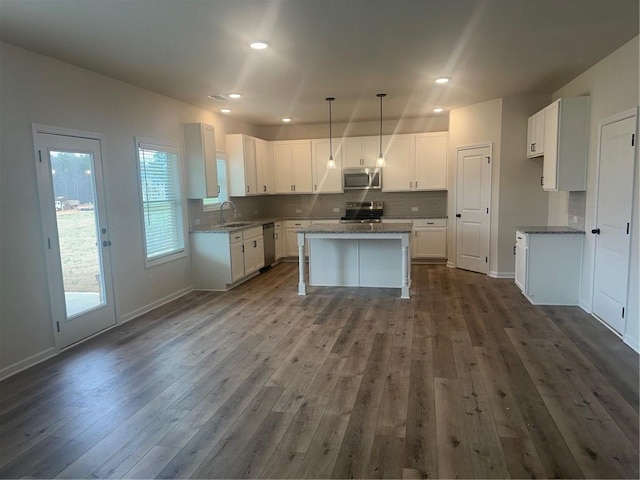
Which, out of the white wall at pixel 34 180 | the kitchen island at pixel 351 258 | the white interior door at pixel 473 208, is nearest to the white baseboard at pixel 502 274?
the white interior door at pixel 473 208

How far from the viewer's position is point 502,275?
6402 mm

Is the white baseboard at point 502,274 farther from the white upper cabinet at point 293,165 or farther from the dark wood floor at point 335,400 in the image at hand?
the white upper cabinet at point 293,165

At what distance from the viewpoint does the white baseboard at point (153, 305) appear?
4796mm

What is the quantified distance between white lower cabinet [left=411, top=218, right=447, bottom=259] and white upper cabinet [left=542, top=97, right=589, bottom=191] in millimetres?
2796

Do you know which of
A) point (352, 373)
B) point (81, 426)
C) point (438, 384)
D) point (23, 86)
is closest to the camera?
point (81, 426)

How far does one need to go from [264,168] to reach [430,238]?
353 cm

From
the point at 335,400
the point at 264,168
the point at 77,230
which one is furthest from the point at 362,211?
the point at 335,400

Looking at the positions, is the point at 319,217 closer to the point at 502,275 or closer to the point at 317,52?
the point at 502,275

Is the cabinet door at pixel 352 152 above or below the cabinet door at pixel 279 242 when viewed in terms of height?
above

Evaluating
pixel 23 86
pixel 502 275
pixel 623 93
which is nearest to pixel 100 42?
pixel 23 86

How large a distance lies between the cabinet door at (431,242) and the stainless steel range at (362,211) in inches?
36.0

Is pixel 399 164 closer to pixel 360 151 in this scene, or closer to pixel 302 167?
pixel 360 151

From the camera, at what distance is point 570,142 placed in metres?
4.75

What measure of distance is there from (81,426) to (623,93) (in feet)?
17.4
